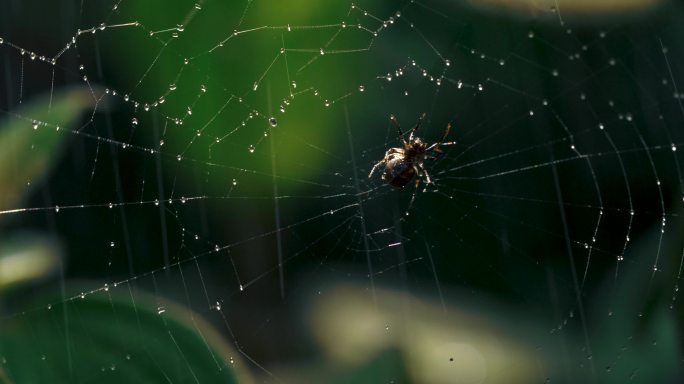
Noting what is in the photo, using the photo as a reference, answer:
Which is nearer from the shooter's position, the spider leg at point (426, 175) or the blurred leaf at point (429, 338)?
the blurred leaf at point (429, 338)

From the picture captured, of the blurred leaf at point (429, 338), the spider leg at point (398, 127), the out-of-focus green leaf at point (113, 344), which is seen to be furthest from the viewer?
the spider leg at point (398, 127)

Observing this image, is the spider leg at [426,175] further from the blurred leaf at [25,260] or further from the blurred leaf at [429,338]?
the blurred leaf at [25,260]

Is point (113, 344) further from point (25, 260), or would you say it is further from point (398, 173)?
point (398, 173)

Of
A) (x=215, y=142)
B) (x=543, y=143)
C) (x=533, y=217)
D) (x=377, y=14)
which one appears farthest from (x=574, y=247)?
(x=215, y=142)

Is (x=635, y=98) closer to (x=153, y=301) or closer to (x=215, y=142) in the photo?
(x=215, y=142)

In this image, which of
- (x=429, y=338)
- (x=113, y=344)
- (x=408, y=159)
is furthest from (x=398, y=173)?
(x=113, y=344)

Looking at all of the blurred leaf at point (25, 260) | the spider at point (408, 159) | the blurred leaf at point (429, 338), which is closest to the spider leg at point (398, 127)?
the spider at point (408, 159)

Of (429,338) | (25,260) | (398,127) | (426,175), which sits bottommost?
(429,338)
